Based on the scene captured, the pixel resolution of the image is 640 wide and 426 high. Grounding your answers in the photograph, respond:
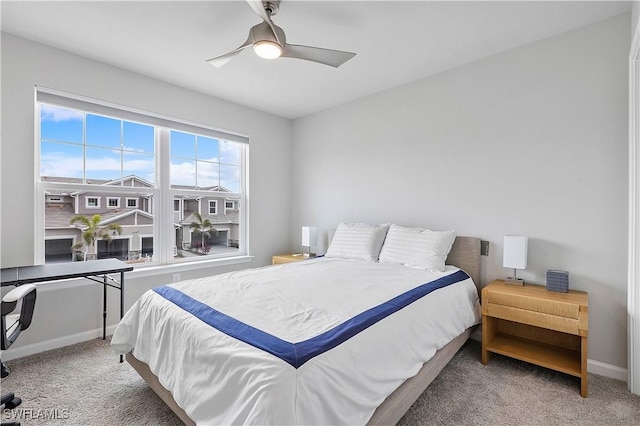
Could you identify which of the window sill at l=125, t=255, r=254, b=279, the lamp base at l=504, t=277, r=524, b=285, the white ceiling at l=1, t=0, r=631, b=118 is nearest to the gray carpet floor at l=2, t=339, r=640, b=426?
the lamp base at l=504, t=277, r=524, b=285

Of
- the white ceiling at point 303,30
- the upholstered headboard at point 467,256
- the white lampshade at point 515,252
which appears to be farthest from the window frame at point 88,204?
the white lampshade at point 515,252

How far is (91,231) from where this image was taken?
2994 millimetres

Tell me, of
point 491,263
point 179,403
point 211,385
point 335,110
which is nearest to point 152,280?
point 179,403

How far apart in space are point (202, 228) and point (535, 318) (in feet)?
11.6

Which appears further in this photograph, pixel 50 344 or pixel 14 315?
pixel 50 344

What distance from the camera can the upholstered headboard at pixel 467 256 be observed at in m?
2.77

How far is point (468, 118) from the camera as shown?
9.61 ft

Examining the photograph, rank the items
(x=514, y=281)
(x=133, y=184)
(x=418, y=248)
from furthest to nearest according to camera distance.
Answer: (x=133, y=184), (x=418, y=248), (x=514, y=281)

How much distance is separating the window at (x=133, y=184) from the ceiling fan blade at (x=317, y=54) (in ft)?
6.49

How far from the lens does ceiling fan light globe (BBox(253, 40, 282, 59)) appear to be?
1936 mm

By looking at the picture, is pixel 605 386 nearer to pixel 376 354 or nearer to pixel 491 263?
pixel 491 263

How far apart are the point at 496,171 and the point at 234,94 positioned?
303 centimetres

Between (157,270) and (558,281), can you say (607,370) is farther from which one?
(157,270)

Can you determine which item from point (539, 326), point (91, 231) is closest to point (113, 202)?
point (91, 231)
